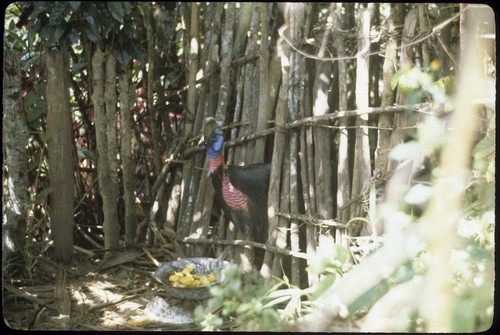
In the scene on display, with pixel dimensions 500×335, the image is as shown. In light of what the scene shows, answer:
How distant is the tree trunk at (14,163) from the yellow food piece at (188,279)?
0.65 metres

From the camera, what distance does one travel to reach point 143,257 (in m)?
2.56

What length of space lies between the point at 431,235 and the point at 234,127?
1266 mm

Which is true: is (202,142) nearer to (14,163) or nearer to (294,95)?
(294,95)

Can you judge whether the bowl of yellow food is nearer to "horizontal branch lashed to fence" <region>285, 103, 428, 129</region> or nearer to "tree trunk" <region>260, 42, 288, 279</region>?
"tree trunk" <region>260, 42, 288, 279</region>

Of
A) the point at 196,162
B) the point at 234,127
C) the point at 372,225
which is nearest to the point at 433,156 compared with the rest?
the point at 372,225

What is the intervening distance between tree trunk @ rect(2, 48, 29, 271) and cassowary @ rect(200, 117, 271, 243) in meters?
0.78

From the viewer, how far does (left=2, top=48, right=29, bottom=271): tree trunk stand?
2.35m

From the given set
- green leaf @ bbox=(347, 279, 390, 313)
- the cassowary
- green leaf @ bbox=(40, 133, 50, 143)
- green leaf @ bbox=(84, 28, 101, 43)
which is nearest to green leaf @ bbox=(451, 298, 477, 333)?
green leaf @ bbox=(347, 279, 390, 313)

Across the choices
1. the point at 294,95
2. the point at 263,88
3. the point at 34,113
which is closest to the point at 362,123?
the point at 294,95

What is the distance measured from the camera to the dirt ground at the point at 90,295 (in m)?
2.10

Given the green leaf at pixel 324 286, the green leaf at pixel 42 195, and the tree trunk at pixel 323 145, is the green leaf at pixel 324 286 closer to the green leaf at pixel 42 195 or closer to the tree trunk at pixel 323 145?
the tree trunk at pixel 323 145

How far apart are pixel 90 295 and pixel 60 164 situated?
22.8 inches

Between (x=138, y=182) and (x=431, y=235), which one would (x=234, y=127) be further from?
(x=431, y=235)

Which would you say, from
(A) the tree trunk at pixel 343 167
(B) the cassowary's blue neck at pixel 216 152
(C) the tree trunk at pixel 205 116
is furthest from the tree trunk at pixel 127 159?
(A) the tree trunk at pixel 343 167
